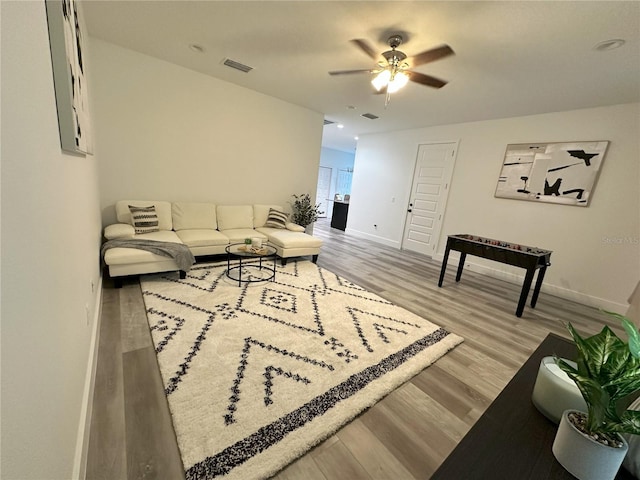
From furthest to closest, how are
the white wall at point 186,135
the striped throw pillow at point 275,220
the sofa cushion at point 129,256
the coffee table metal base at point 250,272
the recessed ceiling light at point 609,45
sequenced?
the striped throw pillow at point 275,220
the white wall at point 186,135
the coffee table metal base at point 250,272
the sofa cushion at point 129,256
the recessed ceiling light at point 609,45

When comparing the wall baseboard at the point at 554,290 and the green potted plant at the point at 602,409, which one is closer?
the green potted plant at the point at 602,409

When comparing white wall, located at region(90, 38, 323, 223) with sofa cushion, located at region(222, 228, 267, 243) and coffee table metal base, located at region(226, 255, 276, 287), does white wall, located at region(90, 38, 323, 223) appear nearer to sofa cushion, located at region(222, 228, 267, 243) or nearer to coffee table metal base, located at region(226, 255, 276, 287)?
sofa cushion, located at region(222, 228, 267, 243)

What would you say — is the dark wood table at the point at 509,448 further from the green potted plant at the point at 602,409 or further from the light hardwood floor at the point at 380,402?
the light hardwood floor at the point at 380,402

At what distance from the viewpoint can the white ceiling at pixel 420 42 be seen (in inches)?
79.4

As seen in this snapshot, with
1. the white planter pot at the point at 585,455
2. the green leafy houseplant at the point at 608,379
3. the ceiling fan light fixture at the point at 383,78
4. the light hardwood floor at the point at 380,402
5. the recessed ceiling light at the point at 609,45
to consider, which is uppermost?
the recessed ceiling light at the point at 609,45

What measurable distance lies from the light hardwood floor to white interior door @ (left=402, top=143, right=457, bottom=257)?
7.89ft

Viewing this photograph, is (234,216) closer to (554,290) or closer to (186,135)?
(186,135)

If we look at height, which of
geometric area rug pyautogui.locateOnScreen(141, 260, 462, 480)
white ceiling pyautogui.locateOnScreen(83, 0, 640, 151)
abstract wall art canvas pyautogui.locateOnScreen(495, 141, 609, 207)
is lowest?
geometric area rug pyautogui.locateOnScreen(141, 260, 462, 480)

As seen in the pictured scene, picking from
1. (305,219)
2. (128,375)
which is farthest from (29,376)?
(305,219)

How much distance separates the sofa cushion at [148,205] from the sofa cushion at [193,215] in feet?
0.30

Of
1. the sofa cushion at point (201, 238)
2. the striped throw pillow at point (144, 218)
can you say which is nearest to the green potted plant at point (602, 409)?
the sofa cushion at point (201, 238)

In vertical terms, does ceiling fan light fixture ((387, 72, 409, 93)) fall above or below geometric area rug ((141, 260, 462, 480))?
above

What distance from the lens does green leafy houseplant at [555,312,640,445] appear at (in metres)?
0.57

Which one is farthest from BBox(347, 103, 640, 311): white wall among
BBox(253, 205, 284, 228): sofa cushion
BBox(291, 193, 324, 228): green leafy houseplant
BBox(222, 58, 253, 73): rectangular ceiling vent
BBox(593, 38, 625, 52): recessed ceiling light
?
BBox(222, 58, 253, 73): rectangular ceiling vent
